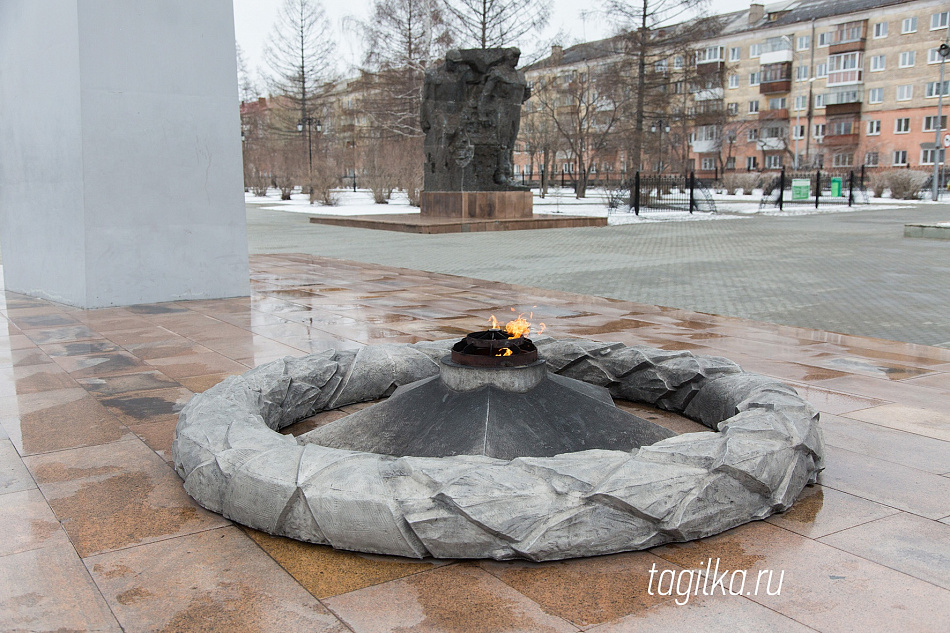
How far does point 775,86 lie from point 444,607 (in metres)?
66.7

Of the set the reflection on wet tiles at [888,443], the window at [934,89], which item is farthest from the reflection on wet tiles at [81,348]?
the window at [934,89]

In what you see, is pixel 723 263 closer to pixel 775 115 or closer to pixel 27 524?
pixel 27 524

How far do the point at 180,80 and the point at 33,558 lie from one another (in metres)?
6.82

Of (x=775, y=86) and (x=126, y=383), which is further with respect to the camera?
(x=775, y=86)

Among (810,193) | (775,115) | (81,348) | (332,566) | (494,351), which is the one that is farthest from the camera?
(775,115)

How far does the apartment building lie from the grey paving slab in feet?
102

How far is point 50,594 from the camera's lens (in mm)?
2549

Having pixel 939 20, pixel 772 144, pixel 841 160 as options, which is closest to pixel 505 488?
pixel 939 20

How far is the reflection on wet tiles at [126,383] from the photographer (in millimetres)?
5059

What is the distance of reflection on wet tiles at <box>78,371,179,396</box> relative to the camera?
5.06 m

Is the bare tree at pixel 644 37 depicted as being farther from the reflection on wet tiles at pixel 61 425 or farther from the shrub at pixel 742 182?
the reflection on wet tiles at pixel 61 425

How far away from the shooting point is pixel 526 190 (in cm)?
2291

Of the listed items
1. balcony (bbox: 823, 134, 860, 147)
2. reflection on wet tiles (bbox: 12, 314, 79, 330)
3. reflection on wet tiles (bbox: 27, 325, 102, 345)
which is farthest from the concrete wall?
balcony (bbox: 823, 134, 860, 147)

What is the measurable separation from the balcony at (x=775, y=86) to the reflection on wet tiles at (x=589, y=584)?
66.0 m
